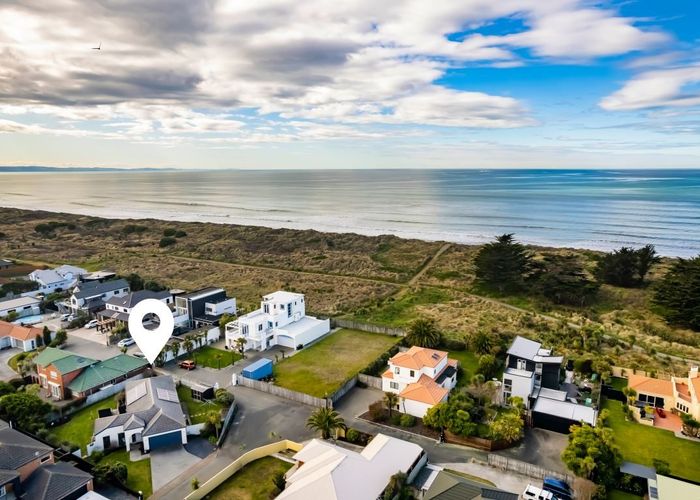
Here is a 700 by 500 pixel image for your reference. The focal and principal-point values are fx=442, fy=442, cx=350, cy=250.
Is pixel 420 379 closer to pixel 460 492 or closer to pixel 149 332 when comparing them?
pixel 460 492

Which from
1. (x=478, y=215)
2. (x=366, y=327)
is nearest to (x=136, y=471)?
(x=366, y=327)

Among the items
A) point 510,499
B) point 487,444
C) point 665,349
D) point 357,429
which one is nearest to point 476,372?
point 487,444

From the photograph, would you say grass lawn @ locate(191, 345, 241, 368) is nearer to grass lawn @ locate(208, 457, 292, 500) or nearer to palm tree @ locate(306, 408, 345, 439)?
palm tree @ locate(306, 408, 345, 439)

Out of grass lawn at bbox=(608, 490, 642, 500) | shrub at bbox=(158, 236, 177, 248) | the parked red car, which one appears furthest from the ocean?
grass lawn at bbox=(608, 490, 642, 500)

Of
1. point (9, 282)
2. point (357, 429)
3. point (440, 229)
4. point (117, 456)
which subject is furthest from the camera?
point (440, 229)

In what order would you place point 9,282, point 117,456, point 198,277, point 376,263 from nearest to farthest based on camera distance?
point 117,456
point 9,282
point 198,277
point 376,263

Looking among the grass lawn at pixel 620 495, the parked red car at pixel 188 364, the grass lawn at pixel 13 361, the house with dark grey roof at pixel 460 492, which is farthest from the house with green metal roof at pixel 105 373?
the grass lawn at pixel 620 495

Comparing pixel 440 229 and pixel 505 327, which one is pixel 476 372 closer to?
pixel 505 327
